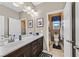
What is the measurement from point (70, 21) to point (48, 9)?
186cm

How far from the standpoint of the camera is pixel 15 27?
203 cm

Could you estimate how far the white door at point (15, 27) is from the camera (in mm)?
1853

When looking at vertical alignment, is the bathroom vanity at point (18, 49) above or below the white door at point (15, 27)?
below

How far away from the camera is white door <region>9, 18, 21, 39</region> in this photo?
185 centimetres

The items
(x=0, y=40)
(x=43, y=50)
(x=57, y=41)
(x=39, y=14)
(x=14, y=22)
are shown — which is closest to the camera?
(x=0, y=40)

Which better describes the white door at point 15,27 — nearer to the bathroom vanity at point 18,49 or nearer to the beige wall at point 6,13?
the beige wall at point 6,13

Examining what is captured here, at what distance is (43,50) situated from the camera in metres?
3.42

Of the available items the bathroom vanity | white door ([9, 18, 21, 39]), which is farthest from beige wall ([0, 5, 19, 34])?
the bathroom vanity

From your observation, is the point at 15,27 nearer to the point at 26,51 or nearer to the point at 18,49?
the point at 26,51

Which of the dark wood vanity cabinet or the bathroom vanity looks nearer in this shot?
the bathroom vanity

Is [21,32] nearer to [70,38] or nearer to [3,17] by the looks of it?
[3,17]

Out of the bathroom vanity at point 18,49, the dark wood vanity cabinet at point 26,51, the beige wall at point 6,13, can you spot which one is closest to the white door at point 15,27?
the beige wall at point 6,13

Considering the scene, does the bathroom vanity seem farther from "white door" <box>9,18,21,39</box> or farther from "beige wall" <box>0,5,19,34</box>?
"beige wall" <box>0,5,19,34</box>

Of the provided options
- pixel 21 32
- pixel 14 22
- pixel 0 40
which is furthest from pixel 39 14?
pixel 0 40
